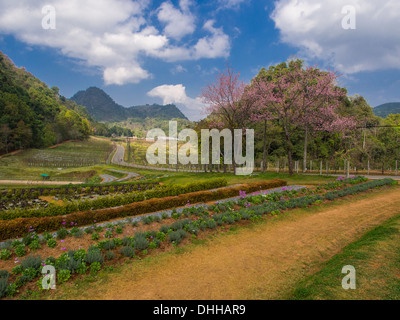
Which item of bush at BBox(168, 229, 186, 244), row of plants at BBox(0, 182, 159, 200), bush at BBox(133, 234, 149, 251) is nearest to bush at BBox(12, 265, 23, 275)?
bush at BBox(133, 234, 149, 251)

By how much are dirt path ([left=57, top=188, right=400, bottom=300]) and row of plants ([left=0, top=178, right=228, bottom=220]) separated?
22.8ft

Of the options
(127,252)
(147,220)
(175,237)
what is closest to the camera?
(127,252)

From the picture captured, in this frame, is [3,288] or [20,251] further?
[20,251]

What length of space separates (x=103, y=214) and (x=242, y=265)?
6.45 m

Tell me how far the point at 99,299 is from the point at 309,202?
32.8 feet

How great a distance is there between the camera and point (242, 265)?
5.00 meters

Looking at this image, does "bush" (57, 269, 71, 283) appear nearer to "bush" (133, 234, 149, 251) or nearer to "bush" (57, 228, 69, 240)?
"bush" (133, 234, 149, 251)

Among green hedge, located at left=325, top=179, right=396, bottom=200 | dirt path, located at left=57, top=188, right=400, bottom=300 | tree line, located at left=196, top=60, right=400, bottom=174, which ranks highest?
tree line, located at left=196, top=60, right=400, bottom=174

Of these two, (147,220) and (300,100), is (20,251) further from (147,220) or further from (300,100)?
(300,100)

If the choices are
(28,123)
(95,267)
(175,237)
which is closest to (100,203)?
(175,237)

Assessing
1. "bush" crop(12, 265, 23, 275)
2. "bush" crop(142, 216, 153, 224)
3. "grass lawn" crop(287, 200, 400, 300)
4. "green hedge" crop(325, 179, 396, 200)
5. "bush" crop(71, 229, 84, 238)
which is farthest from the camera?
"green hedge" crop(325, 179, 396, 200)

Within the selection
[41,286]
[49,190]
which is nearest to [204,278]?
[41,286]

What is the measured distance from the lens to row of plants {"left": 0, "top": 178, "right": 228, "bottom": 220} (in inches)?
371
